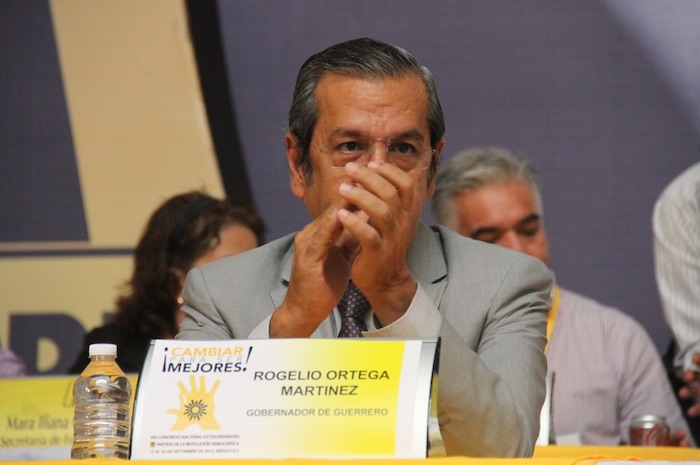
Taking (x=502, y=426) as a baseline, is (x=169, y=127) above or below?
above

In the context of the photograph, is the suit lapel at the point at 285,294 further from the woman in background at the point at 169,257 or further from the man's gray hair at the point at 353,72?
the woman in background at the point at 169,257

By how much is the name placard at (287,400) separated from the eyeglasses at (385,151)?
0.55 m

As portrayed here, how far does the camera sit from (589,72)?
12.6 feet

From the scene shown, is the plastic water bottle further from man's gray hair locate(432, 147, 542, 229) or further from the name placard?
man's gray hair locate(432, 147, 542, 229)

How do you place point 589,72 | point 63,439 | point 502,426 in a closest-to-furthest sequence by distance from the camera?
point 502,426 → point 63,439 → point 589,72

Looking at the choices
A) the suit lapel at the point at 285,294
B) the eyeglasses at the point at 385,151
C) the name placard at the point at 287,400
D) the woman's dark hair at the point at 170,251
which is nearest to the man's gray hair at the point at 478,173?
the woman's dark hair at the point at 170,251

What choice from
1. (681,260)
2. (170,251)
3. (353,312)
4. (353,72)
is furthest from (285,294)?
(681,260)

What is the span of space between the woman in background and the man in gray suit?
4.11 ft

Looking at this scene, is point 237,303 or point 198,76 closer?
point 237,303

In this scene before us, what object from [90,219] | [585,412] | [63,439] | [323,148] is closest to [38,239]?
[90,219]

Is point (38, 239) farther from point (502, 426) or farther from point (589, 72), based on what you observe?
point (502, 426)

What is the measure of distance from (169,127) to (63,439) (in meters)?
1.72

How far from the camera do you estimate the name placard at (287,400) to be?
138cm

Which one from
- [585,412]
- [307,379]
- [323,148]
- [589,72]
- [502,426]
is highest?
[589,72]
